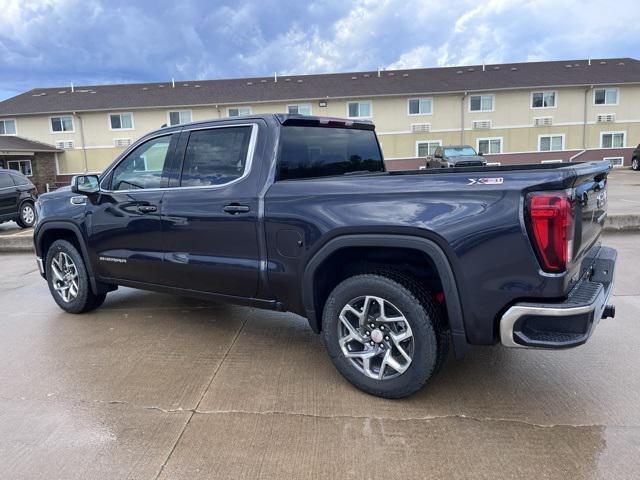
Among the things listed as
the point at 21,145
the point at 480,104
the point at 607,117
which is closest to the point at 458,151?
the point at 480,104

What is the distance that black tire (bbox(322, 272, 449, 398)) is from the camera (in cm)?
298

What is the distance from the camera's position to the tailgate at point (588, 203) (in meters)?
2.71

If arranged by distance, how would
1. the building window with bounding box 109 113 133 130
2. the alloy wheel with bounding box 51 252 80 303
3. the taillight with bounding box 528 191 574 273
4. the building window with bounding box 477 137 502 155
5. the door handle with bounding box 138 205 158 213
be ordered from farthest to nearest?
1. the building window with bounding box 109 113 133 130
2. the building window with bounding box 477 137 502 155
3. the alloy wheel with bounding box 51 252 80 303
4. the door handle with bounding box 138 205 158 213
5. the taillight with bounding box 528 191 574 273

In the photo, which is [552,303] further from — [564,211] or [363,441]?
[363,441]

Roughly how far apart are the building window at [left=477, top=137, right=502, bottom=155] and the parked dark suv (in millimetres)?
29185

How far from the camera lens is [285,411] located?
3.14m

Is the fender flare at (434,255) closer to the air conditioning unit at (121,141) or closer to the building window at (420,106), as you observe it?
the building window at (420,106)

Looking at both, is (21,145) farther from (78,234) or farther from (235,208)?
(235,208)

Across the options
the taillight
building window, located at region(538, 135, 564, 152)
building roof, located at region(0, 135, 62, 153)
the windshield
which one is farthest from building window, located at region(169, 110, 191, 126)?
the taillight

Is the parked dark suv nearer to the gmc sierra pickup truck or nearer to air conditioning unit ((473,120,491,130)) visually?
the gmc sierra pickup truck

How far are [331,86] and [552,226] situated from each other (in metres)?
35.3

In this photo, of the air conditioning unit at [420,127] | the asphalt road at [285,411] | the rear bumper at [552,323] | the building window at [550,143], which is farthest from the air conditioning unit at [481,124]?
the rear bumper at [552,323]

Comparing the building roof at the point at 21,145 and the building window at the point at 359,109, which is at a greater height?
the building window at the point at 359,109

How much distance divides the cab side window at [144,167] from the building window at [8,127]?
39.2 meters
